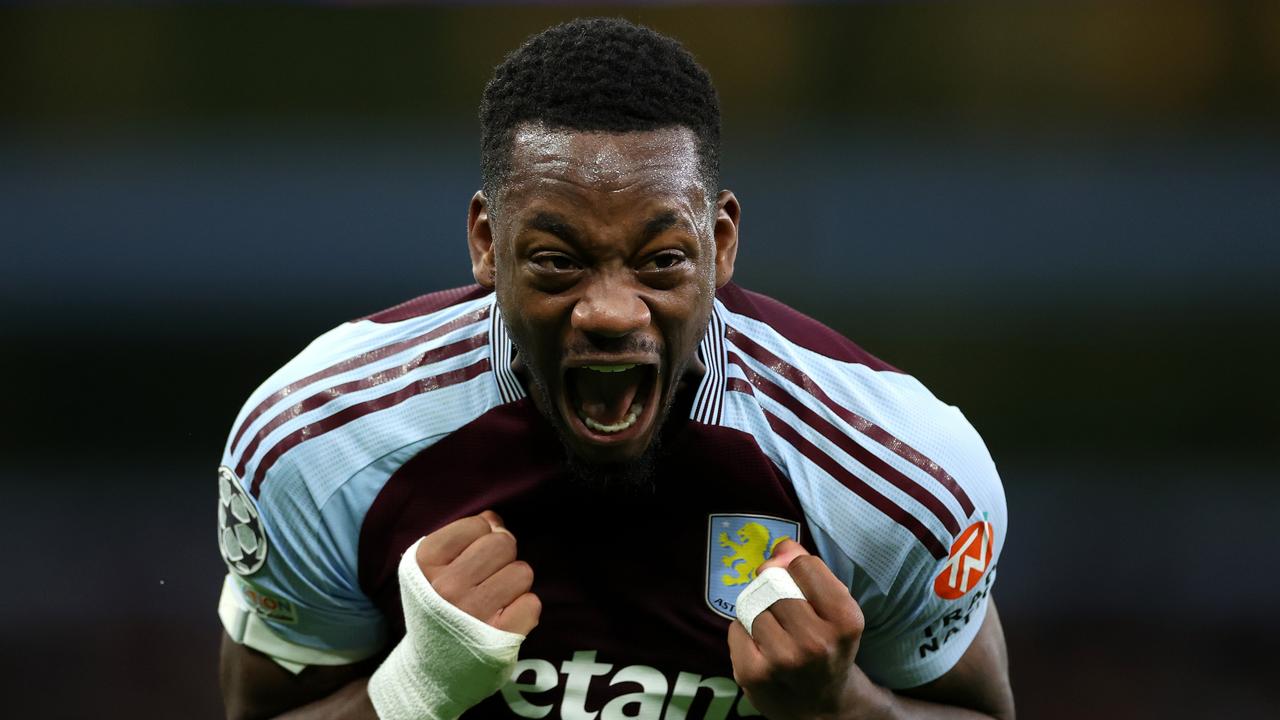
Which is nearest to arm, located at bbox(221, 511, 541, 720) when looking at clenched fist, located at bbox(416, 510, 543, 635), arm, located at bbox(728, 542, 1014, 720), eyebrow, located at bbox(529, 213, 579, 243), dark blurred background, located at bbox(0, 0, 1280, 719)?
clenched fist, located at bbox(416, 510, 543, 635)

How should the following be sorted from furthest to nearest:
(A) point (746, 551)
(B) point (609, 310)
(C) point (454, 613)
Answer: (A) point (746, 551) < (C) point (454, 613) < (B) point (609, 310)

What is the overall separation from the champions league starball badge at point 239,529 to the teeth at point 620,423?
41 centimetres

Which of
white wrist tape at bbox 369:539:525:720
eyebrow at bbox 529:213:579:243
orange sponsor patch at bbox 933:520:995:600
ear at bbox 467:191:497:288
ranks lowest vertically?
white wrist tape at bbox 369:539:525:720

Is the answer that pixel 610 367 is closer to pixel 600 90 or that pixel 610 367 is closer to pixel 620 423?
pixel 620 423

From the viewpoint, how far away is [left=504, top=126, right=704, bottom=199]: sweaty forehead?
1338 mm

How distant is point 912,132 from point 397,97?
1335mm

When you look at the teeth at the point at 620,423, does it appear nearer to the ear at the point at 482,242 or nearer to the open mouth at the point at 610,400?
the open mouth at the point at 610,400

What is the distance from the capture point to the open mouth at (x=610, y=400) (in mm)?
1416

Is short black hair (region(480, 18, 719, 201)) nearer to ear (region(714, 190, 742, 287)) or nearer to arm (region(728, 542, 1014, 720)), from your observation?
ear (region(714, 190, 742, 287))

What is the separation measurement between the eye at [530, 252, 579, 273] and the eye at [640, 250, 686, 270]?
2.7 inches

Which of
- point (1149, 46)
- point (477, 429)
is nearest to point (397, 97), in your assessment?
point (1149, 46)

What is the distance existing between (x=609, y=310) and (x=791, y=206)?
7.99 feet

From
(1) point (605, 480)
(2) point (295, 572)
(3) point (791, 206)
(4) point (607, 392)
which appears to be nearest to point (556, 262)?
(4) point (607, 392)

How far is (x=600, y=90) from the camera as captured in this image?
4.49 ft
